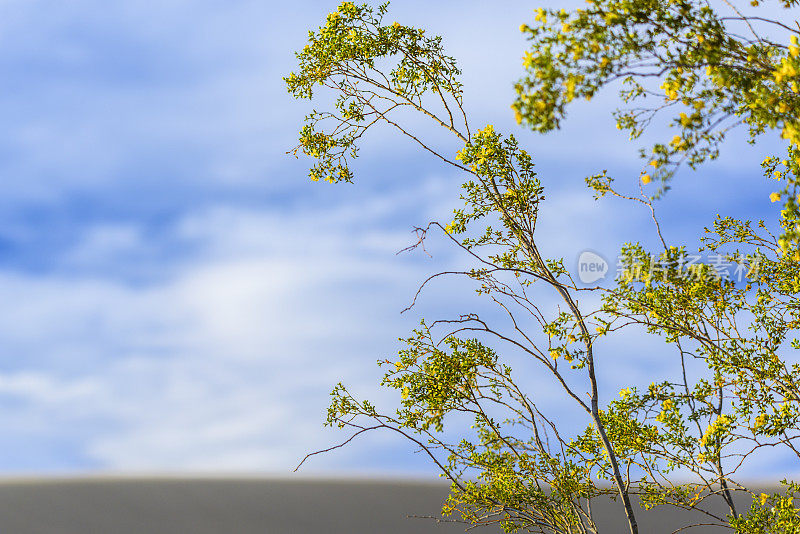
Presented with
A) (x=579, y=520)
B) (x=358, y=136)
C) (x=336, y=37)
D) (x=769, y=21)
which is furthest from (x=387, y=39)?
(x=579, y=520)

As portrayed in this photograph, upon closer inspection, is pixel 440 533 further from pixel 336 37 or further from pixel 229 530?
pixel 336 37

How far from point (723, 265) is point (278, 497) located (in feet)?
10.6

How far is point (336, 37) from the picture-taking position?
12.2 feet

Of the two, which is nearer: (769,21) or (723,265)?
(769,21)

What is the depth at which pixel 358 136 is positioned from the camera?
382 centimetres

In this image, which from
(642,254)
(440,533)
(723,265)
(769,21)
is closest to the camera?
(769,21)

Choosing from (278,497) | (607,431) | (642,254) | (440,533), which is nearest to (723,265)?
(642,254)

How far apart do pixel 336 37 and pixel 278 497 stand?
3061 mm

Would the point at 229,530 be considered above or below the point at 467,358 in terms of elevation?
below

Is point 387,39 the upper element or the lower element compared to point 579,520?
upper

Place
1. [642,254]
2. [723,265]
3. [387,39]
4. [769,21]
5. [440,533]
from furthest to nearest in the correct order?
[440,533] < [387,39] < [723,265] < [642,254] < [769,21]

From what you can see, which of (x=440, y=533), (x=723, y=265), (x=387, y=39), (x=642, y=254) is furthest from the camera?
(x=440, y=533)

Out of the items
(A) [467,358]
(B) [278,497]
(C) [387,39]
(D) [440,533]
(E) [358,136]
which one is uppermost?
(C) [387,39]

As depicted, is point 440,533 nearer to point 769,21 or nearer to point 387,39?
point 387,39
